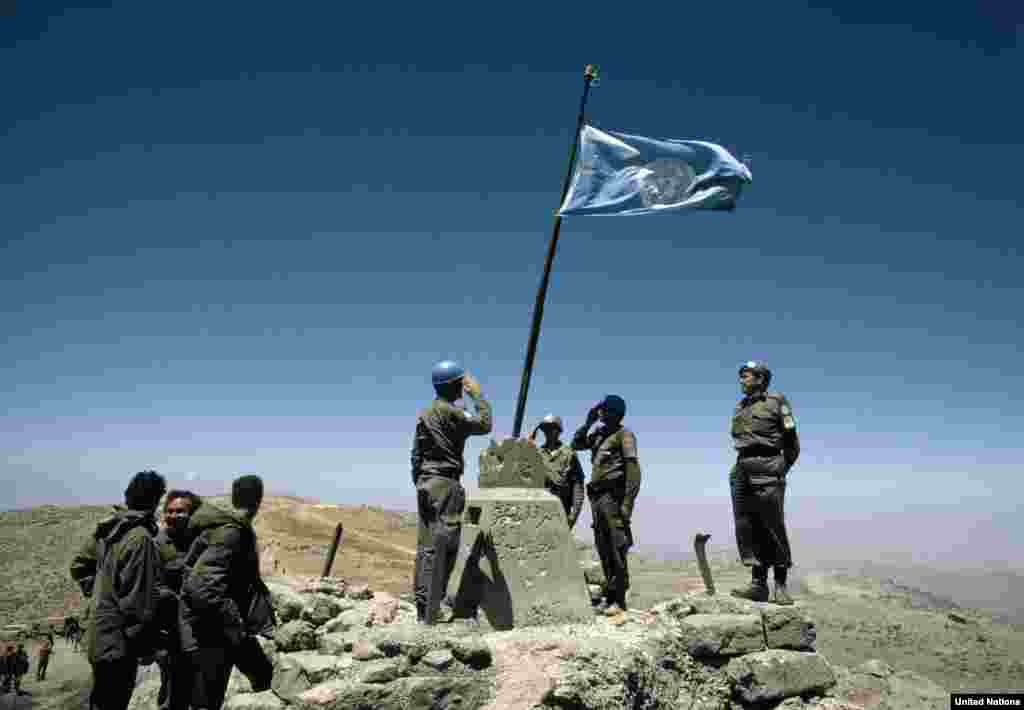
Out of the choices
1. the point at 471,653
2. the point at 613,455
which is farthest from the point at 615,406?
the point at 471,653

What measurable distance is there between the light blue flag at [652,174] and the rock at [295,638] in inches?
249

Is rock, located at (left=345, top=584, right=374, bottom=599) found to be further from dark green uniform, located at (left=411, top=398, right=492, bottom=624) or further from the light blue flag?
the light blue flag

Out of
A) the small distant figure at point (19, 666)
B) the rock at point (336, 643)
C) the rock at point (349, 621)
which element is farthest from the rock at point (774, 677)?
the small distant figure at point (19, 666)

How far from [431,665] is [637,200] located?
22.3 feet

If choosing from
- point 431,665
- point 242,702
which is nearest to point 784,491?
point 431,665

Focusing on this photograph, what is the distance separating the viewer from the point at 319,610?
281 inches

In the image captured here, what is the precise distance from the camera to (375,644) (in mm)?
4598

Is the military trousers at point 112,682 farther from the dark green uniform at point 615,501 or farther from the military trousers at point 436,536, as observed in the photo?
the dark green uniform at point 615,501

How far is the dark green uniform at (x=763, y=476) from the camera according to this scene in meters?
6.33

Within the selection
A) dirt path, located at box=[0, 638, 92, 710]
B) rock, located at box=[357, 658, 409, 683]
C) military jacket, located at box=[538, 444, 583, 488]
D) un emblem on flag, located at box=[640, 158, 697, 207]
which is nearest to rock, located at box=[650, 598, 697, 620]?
military jacket, located at box=[538, 444, 583, 488]

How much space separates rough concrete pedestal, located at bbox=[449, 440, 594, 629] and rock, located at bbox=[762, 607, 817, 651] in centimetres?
172

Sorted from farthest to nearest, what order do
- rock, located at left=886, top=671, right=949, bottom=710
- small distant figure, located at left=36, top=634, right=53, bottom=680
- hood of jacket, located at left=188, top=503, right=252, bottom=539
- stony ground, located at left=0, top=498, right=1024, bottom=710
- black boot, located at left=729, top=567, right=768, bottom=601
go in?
small distant figure, located at left=36, top=634, right=53, bottom=680, stony ground, located at left=0, top=498, right=1024, bottom=710, rock, located at left=886, top=671, right=949, bottom=710, black boot, located at left=729, top=567, right=768, bottom=601, hood of jacket, located at left=188, top=503, right=252, bottom=539

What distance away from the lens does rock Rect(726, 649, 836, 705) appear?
5.50 metres

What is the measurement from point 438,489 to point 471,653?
5.18 feet
